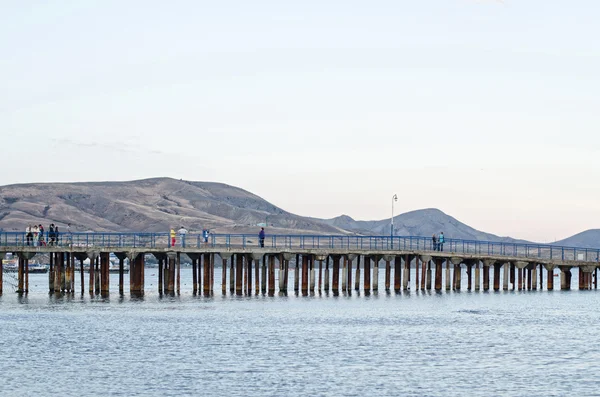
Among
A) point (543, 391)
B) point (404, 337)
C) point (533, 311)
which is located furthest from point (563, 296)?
point (543, 391)

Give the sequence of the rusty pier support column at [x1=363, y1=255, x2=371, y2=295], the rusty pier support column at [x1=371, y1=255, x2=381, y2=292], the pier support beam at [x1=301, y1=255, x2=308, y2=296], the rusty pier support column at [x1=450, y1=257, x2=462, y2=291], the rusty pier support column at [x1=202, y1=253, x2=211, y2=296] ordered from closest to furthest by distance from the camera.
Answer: the rusty pier support column at [x1=202, y1=253, x2=211, y2=296] < the pier support beam at [x1=301, y1=255, x2=308, y2=296] < the rusty pier support column at [x1=371, y1=255, x2=381, y2=292] < the rusty pier support column at [x1=363, y1=255, x2=371, y2=295] < the rusty pier support column at [x1=450, y1=257, x2=462, y2=291]

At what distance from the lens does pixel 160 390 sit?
143ft

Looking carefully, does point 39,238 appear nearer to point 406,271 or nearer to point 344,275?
point 344,275

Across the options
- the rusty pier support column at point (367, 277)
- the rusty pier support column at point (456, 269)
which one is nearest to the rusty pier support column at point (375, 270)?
the rusty pier support column at point (367, 277)

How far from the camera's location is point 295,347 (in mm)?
56500

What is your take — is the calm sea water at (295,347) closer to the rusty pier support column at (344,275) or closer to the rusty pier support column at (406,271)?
the rusty pier support column at (344,275)

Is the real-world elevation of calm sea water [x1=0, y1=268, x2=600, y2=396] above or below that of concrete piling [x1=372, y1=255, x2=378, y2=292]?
below

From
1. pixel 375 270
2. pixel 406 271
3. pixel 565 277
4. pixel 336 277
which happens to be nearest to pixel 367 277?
pixel 375 270

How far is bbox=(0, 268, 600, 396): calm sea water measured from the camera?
44.7 meters

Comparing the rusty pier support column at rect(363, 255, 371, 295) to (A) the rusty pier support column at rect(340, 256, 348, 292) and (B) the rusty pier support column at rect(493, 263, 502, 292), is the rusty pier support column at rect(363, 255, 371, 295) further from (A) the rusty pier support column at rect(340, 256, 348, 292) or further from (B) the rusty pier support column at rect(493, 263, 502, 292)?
(B) the rusty pier support column at rect(493, 263, 502, 292)

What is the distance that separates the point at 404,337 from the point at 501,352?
7.69 m

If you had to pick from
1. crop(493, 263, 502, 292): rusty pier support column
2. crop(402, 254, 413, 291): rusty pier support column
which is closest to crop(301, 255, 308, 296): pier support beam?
crop(402, 254, 413, 291): rusty pier support column

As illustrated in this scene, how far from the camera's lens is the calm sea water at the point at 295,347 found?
4472 cm

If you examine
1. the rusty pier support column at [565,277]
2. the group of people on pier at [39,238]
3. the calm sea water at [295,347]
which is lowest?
the calm sea water at [295,347]
